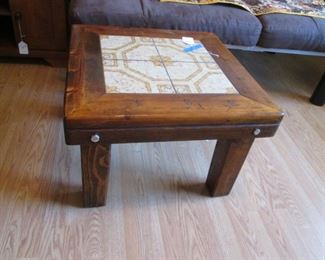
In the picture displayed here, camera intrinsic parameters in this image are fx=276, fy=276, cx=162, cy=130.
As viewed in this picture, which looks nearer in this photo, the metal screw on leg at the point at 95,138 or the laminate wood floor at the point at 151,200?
the metal screw on leg at the point at 95,138

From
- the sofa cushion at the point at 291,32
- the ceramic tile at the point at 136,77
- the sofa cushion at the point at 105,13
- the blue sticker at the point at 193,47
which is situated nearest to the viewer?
the ceramic tile at the point at 136,77

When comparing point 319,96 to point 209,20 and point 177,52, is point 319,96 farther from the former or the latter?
point 177,52

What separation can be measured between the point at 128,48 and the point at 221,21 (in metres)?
0.66

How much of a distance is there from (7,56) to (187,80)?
1352 mm

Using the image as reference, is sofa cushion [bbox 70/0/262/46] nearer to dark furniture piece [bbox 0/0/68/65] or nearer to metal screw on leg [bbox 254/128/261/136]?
dark furniture piece [bbox 0/0/68/65]

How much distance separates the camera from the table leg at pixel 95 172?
84 centimetres

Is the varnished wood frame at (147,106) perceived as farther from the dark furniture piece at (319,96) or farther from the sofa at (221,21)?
the dark furniture piece at (319,96)

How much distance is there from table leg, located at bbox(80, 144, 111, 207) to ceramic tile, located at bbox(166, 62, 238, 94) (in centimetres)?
32

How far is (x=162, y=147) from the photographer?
4.42 ft

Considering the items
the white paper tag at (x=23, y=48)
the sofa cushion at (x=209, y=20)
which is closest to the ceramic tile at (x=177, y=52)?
the sofa cushion at (x=209, y=20)

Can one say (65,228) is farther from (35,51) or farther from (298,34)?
(298,34)

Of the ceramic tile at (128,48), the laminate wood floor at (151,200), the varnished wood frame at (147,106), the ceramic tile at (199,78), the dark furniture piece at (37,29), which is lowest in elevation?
the laminate wood floor at (151,200)

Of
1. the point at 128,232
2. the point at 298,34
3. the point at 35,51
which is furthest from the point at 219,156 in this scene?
the point at 35,51

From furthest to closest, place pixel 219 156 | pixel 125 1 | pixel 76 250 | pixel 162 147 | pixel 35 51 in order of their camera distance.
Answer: pixel 35 51
pixel 125 1
pixel 162 147
pixel 219 156
pixel 76 250
